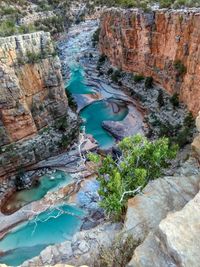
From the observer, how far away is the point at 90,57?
2094 inches

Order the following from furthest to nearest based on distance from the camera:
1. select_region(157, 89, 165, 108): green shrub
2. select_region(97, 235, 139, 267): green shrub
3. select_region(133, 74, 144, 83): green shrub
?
select_region(133, 74, 144, 83): green shrub < select_region(157, 89, 165, 108): green shrub < select_region(97, 235, 139, 267): green shrub

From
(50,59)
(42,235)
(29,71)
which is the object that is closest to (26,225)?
(42,235)

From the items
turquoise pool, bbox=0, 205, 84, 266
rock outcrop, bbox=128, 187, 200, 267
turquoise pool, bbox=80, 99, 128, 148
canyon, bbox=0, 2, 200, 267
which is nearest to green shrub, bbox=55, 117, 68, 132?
canyon, bbox=0, 2, 200, 267

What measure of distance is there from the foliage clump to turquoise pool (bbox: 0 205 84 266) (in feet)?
27.0

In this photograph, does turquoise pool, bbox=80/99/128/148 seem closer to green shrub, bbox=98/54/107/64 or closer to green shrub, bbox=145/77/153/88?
green shrub, bbox=145/77/153/88

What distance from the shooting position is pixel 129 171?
50.0ft

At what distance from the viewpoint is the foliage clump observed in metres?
13.8

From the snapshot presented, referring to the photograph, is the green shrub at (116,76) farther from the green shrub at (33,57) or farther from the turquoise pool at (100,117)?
the green shrub at (33,57)

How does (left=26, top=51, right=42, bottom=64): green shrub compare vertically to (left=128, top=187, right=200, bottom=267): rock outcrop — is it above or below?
below

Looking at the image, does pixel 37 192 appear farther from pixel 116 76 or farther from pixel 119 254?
pixel 116 76

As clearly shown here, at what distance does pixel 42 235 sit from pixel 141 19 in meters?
27.1

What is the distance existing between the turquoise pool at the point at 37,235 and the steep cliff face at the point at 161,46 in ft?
52.3

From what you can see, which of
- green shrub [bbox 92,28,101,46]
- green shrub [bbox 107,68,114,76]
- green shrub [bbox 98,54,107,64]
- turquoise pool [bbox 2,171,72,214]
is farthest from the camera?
green shrub [bbox 92,28,101,46]

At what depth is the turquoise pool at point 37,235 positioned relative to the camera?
22186 millimetres
